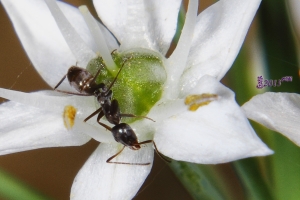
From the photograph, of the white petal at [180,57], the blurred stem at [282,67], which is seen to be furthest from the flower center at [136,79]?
the blurred stem at [282,67]

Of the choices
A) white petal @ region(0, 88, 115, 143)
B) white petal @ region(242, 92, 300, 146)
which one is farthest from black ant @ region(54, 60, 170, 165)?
white petal @ region(242, 92, 300, 146)

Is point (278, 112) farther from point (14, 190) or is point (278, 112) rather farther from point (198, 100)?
point (14, 190)

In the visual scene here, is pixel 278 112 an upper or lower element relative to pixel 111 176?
upper

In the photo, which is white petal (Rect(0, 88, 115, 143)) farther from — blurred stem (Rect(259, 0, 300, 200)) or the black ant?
blurred stem (Rect(259, 0, 300, 200))

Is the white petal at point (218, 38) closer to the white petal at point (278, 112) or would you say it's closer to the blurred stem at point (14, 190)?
the white petal at point (278, 112)

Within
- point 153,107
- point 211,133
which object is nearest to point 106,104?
point 153,107

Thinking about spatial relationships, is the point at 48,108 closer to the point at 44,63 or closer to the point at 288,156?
the point at 44,63

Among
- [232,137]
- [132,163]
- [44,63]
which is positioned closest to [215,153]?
[232,137]
